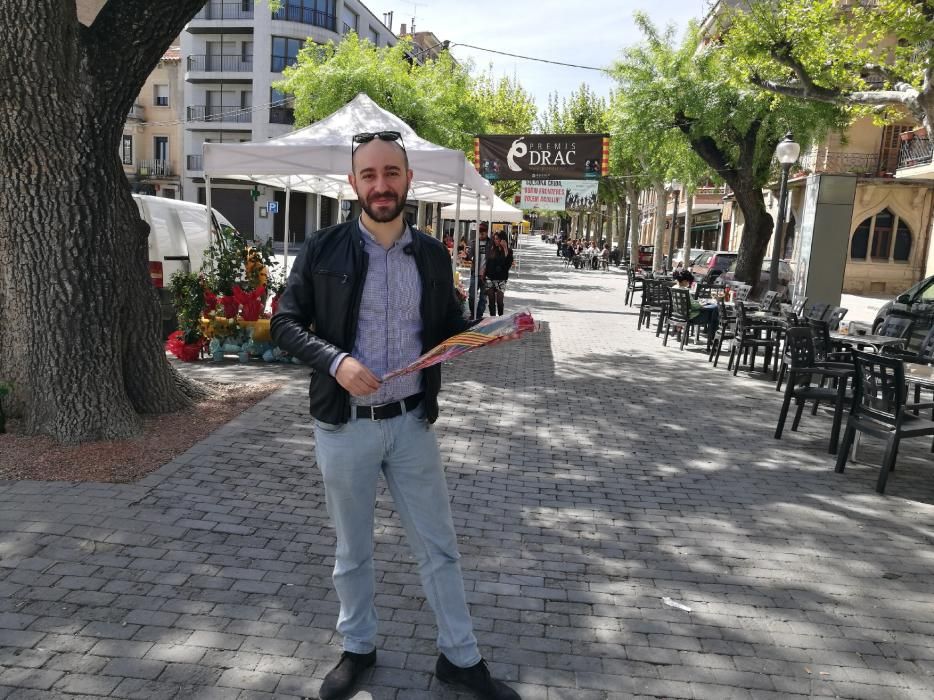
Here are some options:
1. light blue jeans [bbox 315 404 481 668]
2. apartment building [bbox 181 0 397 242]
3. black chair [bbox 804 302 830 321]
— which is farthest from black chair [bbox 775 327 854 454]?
apartment building [bbox 181 0 397 242]

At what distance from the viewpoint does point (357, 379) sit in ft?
7.95

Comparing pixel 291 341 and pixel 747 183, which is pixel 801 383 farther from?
pixel 747 183

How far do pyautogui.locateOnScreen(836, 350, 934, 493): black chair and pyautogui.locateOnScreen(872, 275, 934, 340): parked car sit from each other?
6.16 meters

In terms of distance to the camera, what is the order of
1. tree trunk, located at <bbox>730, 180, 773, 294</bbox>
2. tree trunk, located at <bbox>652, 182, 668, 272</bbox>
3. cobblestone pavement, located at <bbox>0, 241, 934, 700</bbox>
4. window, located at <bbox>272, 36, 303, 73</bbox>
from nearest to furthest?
cobblestone pavement, located at <bbox>0, 241, 934, 700</bbox> < tree trunk, located at <bbox>730, 180, 773, 294</bbox> < tree trunk, located at <bbox>652, 182, 668, 272</bbox> < window, located at <bbox>272, 36, 303, 73</bbox>

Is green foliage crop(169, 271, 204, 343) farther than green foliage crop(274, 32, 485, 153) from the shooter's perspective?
No

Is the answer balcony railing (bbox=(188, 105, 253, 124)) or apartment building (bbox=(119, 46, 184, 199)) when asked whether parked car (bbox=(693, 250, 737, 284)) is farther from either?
apartment building (bbox=(119, 46, 184, 199))

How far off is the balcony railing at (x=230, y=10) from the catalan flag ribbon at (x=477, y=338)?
4701 cm

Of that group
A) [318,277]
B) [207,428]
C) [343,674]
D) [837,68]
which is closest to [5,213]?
[207,428]

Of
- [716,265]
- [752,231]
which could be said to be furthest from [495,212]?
[716,265]

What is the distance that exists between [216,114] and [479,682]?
47607 millimetres

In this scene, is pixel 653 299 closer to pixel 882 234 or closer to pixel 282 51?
pixel 882 234

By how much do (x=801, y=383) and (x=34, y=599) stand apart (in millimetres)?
7151

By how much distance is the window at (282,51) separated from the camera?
43.7 meters

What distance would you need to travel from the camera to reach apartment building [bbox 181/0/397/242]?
43531 mm
